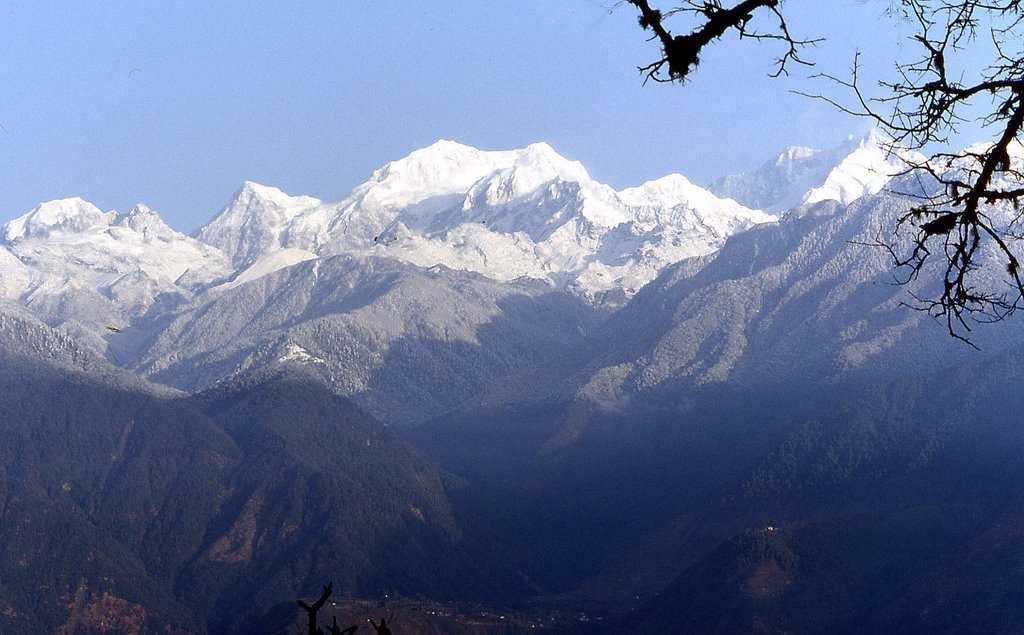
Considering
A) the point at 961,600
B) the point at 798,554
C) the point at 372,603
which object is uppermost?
the point at 372,603

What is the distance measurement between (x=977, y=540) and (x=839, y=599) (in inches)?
819

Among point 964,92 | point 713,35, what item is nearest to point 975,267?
point 964,92

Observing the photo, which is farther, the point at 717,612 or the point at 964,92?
the point at 717,612

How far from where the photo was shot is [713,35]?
10203 mm

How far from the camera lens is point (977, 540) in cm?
19288

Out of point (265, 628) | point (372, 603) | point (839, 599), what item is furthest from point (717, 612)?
point (265, 628)

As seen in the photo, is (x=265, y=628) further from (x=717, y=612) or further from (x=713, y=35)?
(x=713, y=35)

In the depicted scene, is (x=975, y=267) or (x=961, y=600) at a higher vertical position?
(x=975, y=267)

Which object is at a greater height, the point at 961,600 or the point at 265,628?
the point at 265,628

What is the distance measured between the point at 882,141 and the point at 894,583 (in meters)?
192

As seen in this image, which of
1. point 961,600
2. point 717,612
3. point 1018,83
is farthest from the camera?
point 717,612

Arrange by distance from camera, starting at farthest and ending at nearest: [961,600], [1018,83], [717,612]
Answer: [717,612], [961,600], [1018,83]

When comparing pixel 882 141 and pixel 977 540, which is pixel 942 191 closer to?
pixel 882 141

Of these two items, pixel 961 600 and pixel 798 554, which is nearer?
pixel 961 600
